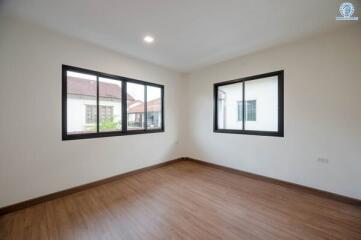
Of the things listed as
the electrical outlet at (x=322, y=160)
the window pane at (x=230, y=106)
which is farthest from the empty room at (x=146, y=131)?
the window pane at (x=230, y=106)

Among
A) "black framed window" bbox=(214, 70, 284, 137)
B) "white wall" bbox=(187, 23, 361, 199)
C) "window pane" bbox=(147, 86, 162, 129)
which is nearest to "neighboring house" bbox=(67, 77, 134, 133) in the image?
"window pane" bbox=(147, 86, 162, 129)

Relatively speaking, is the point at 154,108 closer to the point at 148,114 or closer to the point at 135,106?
the point at 148,114

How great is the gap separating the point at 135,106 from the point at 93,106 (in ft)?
3.23

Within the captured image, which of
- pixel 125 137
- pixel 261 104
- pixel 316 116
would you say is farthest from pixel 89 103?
pixel 316 116

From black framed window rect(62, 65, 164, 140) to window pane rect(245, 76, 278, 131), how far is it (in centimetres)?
243

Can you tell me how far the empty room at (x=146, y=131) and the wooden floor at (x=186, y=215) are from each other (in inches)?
0.7

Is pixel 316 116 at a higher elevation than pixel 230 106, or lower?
lower

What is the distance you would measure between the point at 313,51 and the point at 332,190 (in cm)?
245

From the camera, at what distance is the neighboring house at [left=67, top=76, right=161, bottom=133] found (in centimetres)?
278

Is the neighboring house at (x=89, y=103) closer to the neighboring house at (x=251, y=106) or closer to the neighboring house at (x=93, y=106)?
the neighboring house at (x=93, y=106)

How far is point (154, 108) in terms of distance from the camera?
14.0 feet

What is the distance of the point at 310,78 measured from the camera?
8.98ft

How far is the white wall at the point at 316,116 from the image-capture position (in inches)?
93.9

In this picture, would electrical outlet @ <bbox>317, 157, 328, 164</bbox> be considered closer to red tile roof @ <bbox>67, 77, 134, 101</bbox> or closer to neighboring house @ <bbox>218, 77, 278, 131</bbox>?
neighboring house @ <bbox>218, 77, 278, 131</bbox>
